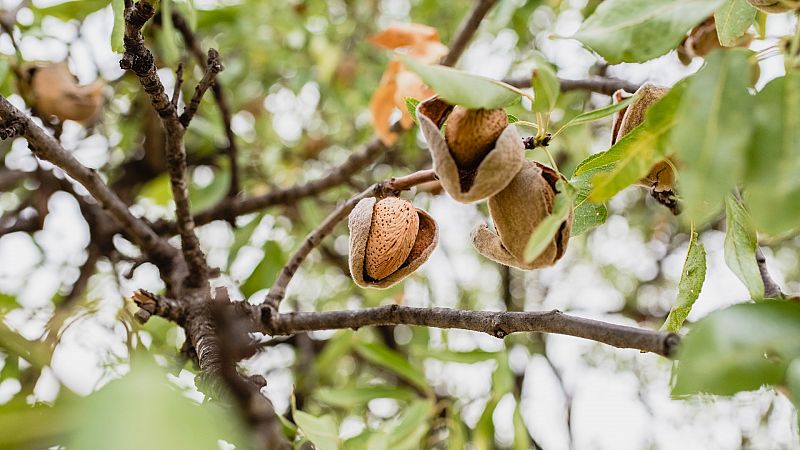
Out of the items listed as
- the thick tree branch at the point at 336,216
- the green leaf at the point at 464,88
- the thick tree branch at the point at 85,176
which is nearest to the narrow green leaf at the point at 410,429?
the thick tree branch at the point at 336,216

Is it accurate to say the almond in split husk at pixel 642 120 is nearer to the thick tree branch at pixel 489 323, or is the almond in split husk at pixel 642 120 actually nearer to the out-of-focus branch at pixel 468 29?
the thick tree branch at pixel 489 323

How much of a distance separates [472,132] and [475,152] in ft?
0.06

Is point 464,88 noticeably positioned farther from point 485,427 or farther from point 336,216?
point 485,427

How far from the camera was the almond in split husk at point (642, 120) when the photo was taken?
68 cm

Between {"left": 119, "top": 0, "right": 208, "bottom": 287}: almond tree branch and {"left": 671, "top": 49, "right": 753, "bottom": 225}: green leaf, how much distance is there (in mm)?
474

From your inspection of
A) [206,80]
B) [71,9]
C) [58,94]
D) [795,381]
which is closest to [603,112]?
[795,381]

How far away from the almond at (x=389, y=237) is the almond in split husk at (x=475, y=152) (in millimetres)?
136

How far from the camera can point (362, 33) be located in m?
2.42

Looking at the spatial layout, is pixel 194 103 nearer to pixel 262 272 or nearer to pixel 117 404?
pixel 117 404

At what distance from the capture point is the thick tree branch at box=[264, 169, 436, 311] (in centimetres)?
75

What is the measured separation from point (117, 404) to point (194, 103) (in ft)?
1.60

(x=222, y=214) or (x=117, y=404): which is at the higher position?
(x=117, y=404)

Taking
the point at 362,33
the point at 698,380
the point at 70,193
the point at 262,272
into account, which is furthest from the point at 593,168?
the point at 362,33

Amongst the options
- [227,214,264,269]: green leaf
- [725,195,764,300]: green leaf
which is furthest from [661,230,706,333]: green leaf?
[227,214,264,269]: green leaf
